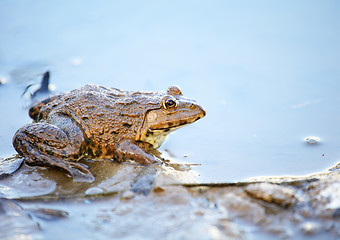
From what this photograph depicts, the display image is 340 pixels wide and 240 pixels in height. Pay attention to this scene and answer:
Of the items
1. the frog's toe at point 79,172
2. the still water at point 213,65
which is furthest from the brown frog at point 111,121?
the still water at point 213,65

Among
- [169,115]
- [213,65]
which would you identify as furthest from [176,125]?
[213,65]

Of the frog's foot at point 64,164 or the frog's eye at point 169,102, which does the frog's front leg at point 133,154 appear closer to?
the frog's foot at point 64,164

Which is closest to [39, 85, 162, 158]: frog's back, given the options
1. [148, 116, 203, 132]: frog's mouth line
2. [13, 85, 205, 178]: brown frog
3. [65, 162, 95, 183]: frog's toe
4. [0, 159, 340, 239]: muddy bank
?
[13, 85, 205, 178]: brown frog

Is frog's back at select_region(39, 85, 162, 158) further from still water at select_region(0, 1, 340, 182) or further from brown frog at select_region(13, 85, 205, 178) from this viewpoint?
still water at select_region(0, 1, 340, 182)

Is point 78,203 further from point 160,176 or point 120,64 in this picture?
point 120,64

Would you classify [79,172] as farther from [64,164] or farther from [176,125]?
[176,125]

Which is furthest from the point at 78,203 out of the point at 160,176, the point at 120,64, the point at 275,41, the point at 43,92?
the point at 275,41
